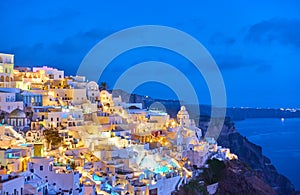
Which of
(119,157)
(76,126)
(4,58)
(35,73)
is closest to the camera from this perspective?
(119,157)

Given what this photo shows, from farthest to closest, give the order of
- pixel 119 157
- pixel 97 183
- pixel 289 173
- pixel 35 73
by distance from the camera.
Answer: pixel 289 173
pixel 35 73
pixel 119 157
pixel 97 183

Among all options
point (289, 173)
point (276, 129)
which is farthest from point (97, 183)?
point (276, 129)

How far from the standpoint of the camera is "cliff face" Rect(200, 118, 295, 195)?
75812 mm

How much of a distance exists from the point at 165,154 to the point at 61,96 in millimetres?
11641

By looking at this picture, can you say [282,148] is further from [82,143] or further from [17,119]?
[17,119]

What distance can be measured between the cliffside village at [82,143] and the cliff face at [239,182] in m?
1.99

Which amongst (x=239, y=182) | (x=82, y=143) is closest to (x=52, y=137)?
(x=82, y=143)

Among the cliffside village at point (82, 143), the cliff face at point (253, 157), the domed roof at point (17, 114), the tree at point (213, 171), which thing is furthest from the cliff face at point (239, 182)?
the cliff face at point (253, 157)

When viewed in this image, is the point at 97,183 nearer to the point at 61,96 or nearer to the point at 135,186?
the point at 135,186

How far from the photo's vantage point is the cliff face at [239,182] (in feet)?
135

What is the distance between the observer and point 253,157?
8812 centimetres

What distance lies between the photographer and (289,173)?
9012cm

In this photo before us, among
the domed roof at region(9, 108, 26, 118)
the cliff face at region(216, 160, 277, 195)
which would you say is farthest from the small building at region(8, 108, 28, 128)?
the cliff face at region(216, 160, 277, 195)

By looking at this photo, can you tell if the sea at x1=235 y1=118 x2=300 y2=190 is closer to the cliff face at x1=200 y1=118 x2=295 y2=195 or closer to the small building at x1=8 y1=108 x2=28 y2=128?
the cliff face at x1=200 y1=118 x2=295 y2=195
